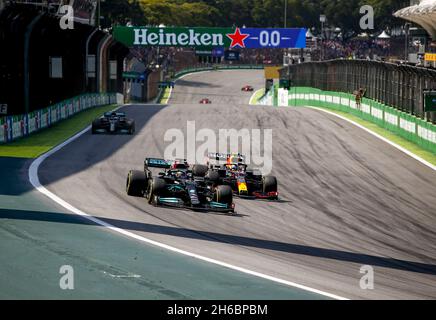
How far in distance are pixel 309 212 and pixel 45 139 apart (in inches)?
681

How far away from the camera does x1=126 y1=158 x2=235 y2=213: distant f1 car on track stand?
70.3 feet

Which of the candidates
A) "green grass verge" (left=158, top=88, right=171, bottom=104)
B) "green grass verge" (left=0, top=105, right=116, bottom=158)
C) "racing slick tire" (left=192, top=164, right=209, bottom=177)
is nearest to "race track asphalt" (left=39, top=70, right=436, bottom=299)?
"green grass verge" (left=0, top=105, right=116, bottom=158)

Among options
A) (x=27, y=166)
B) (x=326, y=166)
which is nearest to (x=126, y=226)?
(x=27, y=166)

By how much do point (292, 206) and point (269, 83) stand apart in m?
88.1

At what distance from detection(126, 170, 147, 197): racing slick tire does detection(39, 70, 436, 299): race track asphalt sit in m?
0.30

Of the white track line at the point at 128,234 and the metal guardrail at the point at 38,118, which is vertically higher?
the metal guardrail at the point at 38,118

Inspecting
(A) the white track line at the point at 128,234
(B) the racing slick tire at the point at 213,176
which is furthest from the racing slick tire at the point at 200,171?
(A) the white track line at the point at 128,234

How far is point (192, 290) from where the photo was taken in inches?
501

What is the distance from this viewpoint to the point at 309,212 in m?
22.7

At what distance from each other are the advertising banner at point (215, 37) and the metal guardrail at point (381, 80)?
7.52 meters

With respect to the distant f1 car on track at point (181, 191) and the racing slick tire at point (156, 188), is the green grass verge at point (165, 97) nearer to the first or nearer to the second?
the distant f1 car on track at point (181, 191)

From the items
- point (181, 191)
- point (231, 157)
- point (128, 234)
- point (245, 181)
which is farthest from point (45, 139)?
point (128, 234)

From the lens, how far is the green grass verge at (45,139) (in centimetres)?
3158
